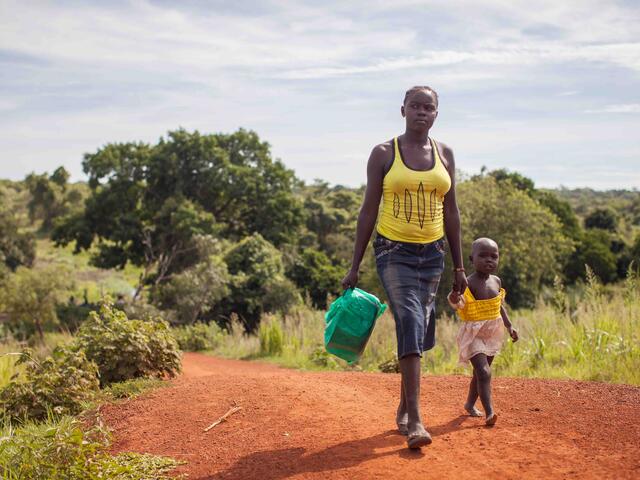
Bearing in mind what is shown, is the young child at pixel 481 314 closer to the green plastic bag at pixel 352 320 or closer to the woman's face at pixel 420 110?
the green plastic bag at pixel 352 320

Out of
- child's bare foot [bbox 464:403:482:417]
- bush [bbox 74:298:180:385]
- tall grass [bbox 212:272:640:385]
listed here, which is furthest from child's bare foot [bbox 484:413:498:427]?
bush [bbox 74:298:180:385]

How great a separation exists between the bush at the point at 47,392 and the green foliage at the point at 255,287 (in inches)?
620

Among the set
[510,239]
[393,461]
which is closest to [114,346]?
[393,461]

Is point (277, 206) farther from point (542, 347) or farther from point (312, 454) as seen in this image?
point (312, 454)

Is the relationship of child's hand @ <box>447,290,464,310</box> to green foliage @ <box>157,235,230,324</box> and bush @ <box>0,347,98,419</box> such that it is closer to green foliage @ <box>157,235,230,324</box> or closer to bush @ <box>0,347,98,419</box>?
bush @ <box>0,347,98,419</box>

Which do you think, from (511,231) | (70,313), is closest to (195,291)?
(70,313)

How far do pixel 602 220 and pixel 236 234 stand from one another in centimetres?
2208

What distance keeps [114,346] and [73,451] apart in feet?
10.2

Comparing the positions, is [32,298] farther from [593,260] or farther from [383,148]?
[593,260]

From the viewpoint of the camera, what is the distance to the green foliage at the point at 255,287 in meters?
22.8

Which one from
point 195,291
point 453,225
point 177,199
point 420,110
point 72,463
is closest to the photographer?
point 72,463

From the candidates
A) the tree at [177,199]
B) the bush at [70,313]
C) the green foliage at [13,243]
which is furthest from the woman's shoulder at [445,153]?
the green foliage at [13,243]

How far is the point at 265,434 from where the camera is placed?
4.81 meters

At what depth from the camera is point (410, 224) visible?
4.30 meters
